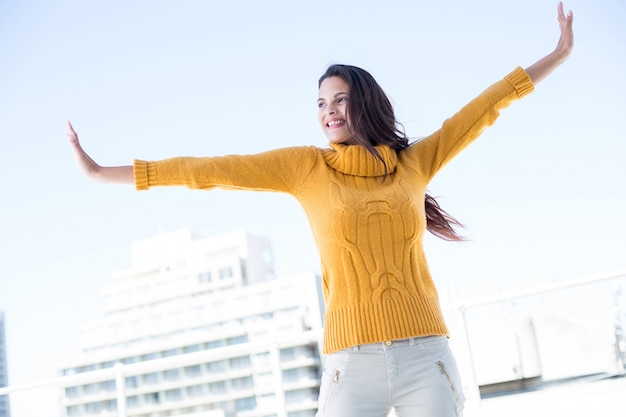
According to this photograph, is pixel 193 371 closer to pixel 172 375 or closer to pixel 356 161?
pixel 172 375

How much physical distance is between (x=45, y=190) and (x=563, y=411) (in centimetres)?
6253

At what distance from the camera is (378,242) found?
1.23m

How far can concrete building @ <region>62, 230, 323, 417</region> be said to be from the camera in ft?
107

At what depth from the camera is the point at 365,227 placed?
1.23 metres

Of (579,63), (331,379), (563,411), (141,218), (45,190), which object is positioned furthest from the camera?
(141,218)

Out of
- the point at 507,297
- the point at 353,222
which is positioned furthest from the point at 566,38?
the point at 507,297

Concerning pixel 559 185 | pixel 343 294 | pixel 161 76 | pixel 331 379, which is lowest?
pixel 331 379

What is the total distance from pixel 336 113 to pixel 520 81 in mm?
407

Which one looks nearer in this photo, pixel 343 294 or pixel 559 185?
pixel 343 294

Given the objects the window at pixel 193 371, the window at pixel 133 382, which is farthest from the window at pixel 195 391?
the window at pixel 133 382

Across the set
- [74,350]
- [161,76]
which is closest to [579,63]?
[161,76]

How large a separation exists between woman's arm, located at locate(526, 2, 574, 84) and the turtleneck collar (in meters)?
0.43

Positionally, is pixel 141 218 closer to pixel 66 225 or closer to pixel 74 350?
pixel 66 225

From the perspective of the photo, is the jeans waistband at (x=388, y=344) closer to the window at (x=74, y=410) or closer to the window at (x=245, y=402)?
the window at (x=245, y=402)
